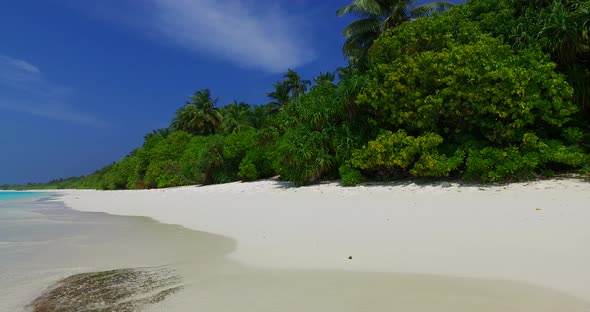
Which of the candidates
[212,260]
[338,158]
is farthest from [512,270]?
[338,158]

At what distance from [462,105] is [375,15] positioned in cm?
1450

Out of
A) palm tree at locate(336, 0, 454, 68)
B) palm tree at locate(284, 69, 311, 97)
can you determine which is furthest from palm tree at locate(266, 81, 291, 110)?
palm tree at locate(336, 0, 454, 68)

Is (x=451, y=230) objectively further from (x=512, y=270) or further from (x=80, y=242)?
(x=80, y=242)

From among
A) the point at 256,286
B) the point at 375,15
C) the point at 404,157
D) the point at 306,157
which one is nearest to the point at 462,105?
the point at 404,157

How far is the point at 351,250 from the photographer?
16.9ft

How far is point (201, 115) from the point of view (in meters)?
44.9

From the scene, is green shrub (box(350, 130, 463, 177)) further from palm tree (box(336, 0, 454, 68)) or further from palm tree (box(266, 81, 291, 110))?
palm tree (box(266, 81, 291, 110))

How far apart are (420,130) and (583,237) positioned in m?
7.60

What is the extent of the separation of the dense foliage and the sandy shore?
4.00 feet

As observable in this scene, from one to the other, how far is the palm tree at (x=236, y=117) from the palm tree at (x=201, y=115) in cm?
158

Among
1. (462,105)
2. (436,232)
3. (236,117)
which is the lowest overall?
(436,232)

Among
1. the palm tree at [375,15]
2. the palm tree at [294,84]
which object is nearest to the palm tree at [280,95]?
the palm tree at [294,84]

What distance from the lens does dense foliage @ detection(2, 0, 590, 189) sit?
30.3 feet

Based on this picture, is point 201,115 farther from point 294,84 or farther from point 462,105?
point 462,105
